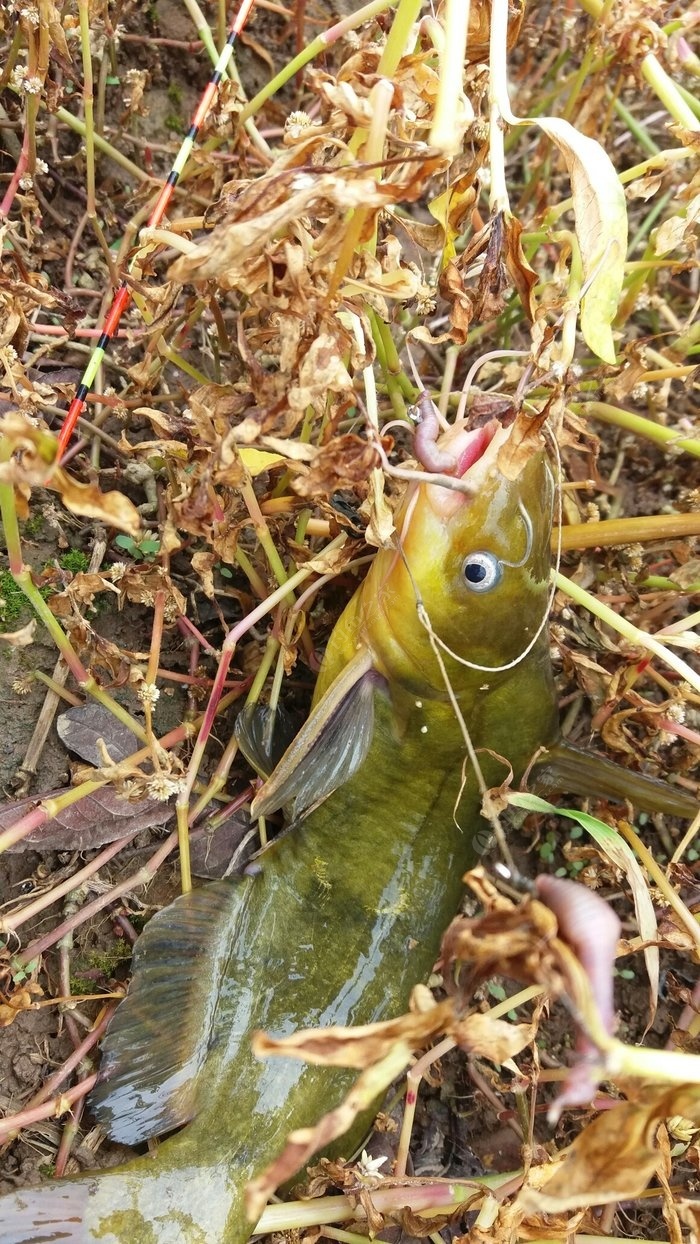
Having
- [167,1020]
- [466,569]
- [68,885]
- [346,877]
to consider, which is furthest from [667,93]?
[167,1020]

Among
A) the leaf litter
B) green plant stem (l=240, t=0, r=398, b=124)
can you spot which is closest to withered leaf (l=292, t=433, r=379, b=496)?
the leaf litter

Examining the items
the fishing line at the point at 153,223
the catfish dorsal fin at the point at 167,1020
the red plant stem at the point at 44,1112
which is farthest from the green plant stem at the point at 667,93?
the red plant stem at the point at 44,1112

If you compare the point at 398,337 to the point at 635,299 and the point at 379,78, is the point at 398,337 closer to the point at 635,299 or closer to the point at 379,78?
the point at 635,299

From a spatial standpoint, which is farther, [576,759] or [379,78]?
[576,759]

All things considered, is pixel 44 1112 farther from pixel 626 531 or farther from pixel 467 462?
pixel 626 531

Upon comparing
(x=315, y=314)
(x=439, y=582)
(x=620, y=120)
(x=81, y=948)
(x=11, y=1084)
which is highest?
(x=620, y=120)

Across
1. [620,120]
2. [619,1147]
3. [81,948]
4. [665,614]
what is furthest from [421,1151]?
[620,120]
